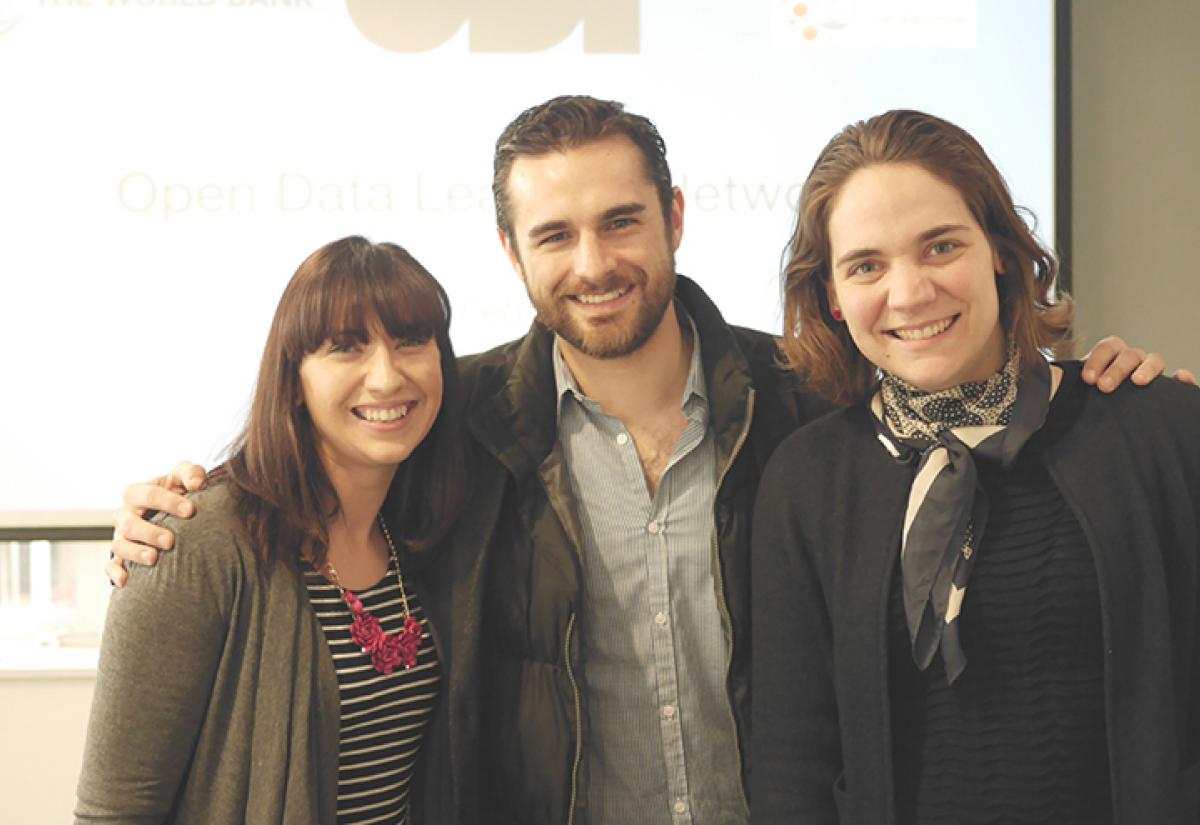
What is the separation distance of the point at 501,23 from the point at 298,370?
5.41 feet

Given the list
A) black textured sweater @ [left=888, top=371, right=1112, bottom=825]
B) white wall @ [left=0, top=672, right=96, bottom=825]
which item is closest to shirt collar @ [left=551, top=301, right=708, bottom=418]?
black textured sweater @ [left=888, top=371, right=1112, bottom=825]

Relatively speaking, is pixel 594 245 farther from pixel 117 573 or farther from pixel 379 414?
pixel 117 573

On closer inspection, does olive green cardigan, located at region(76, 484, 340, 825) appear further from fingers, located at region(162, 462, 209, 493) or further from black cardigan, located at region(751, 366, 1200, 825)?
black cardigan, located at region(751, 366, 1200, 825)

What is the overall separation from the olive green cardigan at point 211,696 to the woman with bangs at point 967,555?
691mm

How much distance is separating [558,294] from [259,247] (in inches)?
56.7

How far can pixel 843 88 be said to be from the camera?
9.68 ft

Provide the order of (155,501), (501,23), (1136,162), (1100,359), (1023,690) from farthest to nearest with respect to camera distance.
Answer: (1136,162) < (501,23) < (155,501) < (1100,359) < (1023,690)

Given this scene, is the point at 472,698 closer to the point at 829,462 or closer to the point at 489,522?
the point at 489,522

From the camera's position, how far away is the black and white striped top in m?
1.67

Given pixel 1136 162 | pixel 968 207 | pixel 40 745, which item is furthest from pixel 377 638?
pixel 1136 162

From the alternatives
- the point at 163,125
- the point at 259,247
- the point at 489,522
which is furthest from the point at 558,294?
the point at 163,125

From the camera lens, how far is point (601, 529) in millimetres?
1810

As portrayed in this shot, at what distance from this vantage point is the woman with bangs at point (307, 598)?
1528 millimetres

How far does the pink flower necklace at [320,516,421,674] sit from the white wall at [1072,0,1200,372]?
229 centimetres
